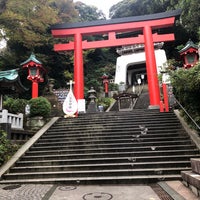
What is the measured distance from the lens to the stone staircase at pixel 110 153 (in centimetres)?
670

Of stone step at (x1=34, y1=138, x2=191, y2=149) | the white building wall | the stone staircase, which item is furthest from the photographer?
the white building wall

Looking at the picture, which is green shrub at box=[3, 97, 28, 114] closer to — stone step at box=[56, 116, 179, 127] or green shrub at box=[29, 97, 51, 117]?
green shrub at box=[29, 97, 51, 117]

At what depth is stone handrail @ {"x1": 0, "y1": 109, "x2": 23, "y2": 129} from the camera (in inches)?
365

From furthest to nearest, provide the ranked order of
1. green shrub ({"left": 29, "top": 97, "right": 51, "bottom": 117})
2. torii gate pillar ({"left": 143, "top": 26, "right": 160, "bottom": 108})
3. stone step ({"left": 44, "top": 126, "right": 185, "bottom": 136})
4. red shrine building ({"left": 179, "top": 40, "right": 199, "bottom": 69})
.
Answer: red shrine building ({"left": 179, "top": 40, "right": 199, "bottom": 69}) < torii gate pillar ({"left": 143, "top": 26, "right": 160, "bottom": 108}) < green shrub ({"left": 29, "top": 97, "right": 51, "bottom": 117}) < stone step ({"left": 44, "top": 126, "right": 185, "bottom": 136})

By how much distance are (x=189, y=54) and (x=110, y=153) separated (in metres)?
13.9

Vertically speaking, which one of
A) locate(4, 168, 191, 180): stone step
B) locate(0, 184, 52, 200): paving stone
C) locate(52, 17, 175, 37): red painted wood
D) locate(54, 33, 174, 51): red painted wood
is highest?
locate(52, 17, 175, 37): red painted wood

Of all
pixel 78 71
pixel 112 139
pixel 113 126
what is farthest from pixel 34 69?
pixel 112 139

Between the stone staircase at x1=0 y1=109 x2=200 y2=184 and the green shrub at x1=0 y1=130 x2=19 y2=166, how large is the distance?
47cm

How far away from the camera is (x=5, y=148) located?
8.05 m

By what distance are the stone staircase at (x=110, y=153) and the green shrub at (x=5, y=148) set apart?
0.47 m

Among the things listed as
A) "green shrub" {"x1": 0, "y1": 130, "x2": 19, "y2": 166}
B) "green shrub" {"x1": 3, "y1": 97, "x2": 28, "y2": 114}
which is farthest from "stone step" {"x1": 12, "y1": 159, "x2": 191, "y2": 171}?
"green shrub" {"x1": 3, "y1": 97, "x2": 28, "y2": 114}

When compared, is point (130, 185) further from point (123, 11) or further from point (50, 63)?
point (123, 11)

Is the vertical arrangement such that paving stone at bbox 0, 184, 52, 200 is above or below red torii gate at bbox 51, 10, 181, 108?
below

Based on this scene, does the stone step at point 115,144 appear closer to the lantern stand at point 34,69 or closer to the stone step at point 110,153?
the stone step at point 110,153
